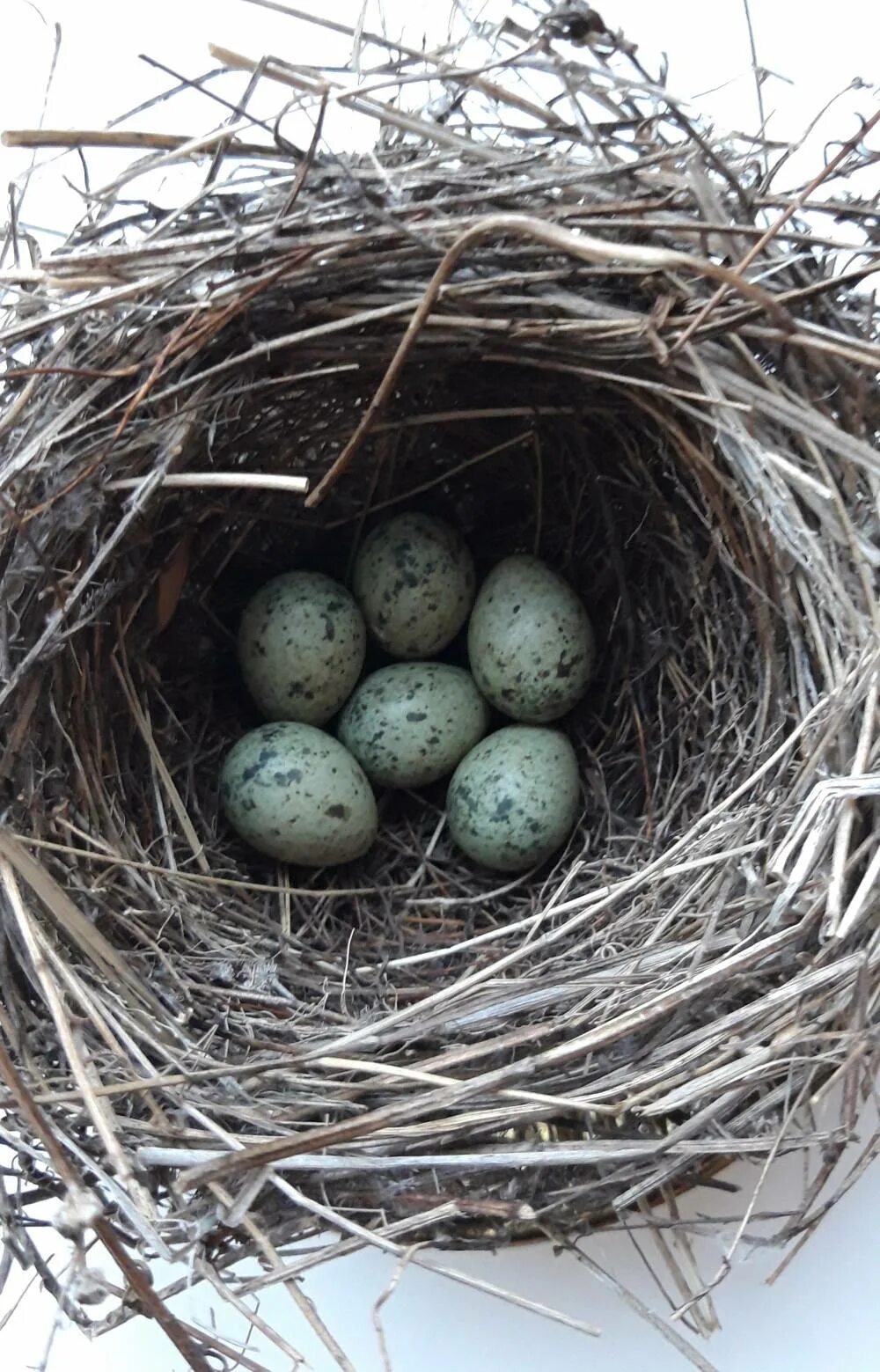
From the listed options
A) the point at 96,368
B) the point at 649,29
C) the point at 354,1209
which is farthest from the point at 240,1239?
the point at 649,29

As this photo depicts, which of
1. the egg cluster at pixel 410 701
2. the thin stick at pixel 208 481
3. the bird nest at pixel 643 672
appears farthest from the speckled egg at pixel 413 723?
the thin stick at pixel 208 481

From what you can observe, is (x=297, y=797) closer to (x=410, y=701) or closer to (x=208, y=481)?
(x=410, y=701)

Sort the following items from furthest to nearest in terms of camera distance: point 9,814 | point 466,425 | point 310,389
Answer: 1. point 466,425
2. point 310,389
3. point 9,814

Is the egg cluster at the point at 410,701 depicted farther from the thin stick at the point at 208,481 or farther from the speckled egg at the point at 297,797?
the thin stick at the point at 208,481

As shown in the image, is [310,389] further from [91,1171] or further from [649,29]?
[91,1171]

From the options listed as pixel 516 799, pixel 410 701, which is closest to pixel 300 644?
pixel 410 701

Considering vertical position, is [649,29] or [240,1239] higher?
[649,29]

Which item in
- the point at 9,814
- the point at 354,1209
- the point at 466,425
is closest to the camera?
the point at 354,1209

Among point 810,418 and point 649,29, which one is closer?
point 810,418
